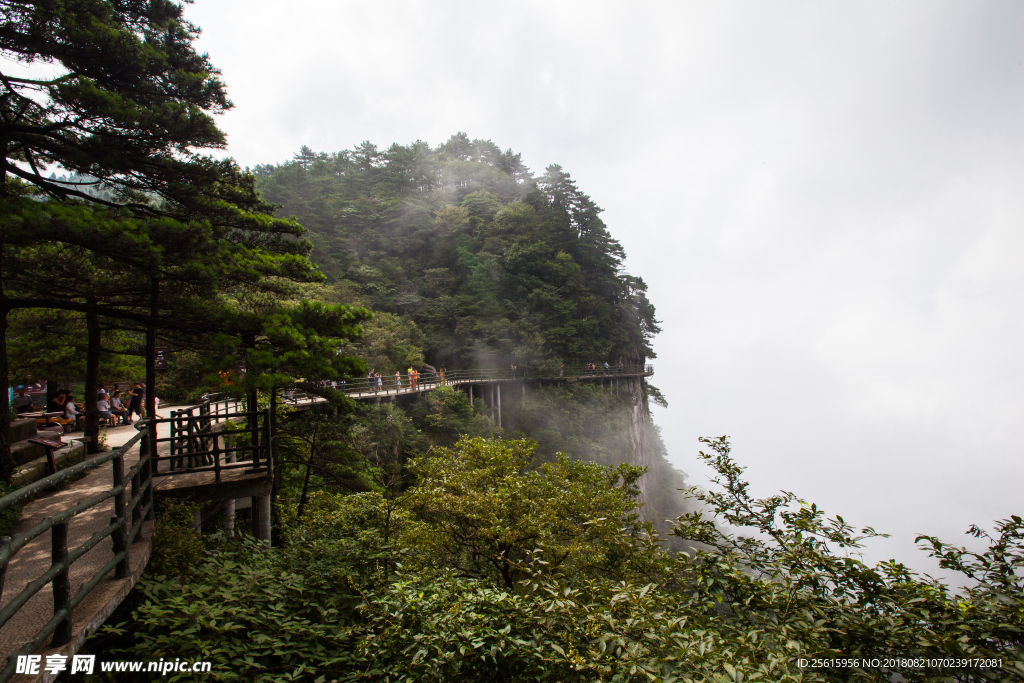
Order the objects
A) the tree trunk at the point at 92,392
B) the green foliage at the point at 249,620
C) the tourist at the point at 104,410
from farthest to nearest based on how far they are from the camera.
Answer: the tourist at the point at 104,410, the tree trunk at the point at 92,392, the green foliage at the point at 249,620

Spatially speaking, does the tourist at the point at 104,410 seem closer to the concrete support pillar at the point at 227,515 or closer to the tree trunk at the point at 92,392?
the tree trunk at the point at 92,392

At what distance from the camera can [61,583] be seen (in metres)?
2.63

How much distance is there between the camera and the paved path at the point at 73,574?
2.95 meters

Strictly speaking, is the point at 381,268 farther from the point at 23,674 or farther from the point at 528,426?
the point at 23,674

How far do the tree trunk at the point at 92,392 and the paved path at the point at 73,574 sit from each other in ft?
9.63

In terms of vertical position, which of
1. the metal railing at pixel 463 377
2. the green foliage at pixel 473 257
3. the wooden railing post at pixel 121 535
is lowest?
the wooden railing post at pixel 121 535

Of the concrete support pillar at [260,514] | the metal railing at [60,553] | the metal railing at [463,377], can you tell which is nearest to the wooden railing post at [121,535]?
the metal railing at [60,553]

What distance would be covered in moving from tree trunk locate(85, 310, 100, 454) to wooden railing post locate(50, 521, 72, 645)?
7855 millimetres

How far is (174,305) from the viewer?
7.08 m

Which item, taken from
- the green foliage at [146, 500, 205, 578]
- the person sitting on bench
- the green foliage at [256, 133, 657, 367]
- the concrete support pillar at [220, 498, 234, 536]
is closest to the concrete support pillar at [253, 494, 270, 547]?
the concrete support pillar at [220, 498, 234, 536]

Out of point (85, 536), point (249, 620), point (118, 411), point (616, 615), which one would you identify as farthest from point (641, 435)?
point (85, 536)

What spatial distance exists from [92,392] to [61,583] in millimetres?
8693

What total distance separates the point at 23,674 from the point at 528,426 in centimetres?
2872

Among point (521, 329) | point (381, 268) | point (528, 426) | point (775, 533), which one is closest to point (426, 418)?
point (528, 426)
